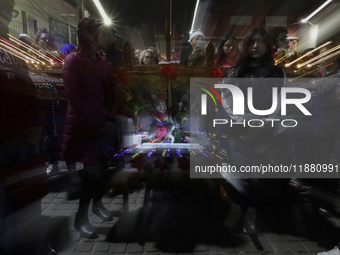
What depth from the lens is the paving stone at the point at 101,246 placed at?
1604 millimetres

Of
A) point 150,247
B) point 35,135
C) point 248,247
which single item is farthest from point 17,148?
point 248,247

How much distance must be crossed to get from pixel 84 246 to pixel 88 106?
1.31 meters

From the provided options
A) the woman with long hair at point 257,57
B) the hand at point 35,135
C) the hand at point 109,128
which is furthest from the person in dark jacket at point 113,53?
the woman with long hair at point 257,57

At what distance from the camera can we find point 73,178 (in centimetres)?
186

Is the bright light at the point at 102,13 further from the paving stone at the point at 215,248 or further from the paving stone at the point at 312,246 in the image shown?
the paving stone at the point at 312,246

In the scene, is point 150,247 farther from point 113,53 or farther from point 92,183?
point 113,53

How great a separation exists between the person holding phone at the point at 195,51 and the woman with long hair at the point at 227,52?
0.52ft

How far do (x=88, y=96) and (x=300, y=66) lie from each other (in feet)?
6.72

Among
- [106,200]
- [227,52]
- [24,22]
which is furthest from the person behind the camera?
[106,200]

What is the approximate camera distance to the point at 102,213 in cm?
188

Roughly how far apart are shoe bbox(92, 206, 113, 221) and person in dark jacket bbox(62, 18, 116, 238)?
0.09 metres

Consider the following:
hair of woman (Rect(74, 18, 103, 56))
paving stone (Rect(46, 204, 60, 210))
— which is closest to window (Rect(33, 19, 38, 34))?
hair of woman (Rect(74, 18, 103, 56))

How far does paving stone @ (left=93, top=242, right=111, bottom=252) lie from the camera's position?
160 centimetres

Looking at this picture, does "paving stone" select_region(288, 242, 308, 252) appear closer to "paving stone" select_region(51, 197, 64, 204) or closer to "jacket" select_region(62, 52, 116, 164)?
"jacket" select_region(62, 52, 116, 164)
